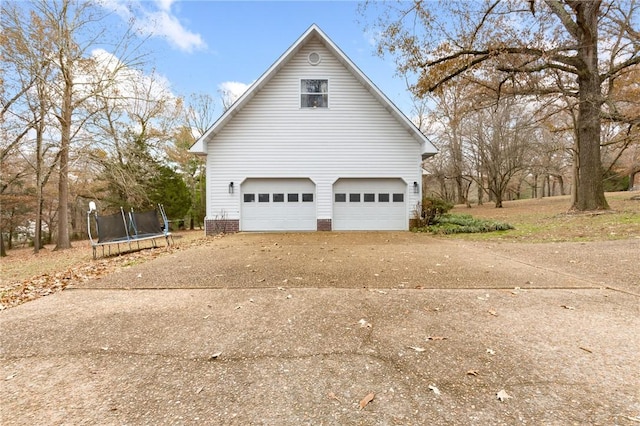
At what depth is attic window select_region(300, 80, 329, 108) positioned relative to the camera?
12672 mm

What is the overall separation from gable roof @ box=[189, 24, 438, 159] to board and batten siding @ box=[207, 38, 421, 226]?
17cm

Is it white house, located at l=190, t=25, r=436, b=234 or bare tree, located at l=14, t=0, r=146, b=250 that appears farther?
bare tree, located at l=14, t=0, r=146, b=250

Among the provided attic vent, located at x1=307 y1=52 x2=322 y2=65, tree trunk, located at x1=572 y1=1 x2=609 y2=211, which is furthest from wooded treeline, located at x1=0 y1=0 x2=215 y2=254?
tree trunk, located at x1=572 y1=1 x2=609 y2=211

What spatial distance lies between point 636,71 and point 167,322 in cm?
2112

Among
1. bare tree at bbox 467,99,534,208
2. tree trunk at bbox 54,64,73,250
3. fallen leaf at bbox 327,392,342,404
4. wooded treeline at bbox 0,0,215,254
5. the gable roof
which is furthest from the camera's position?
bare tree at bbox 467,99,534,208

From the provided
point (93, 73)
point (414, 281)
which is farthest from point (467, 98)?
point (93, 73)

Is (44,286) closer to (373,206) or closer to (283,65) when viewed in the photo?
(373,206)

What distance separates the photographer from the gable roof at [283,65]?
1191 centimetres

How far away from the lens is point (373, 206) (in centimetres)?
1286

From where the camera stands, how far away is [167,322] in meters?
3.37

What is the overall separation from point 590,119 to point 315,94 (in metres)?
10.9

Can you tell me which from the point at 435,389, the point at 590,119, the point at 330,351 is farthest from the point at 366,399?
the point at 590,119

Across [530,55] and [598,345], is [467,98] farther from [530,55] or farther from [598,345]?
[598,345]

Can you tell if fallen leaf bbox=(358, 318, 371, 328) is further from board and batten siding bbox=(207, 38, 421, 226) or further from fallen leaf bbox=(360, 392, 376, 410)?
board and batten siding bbox=(207, 38, 421, 226)
